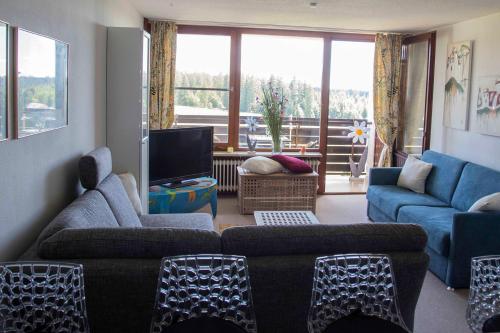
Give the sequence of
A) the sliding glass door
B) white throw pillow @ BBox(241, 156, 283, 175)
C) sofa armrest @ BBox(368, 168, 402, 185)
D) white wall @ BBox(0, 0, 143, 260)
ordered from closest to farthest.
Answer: white wall @ BBox(0, 0, 143, 260)
sofa armrest @ BBox(368, 168, 402, 185)
white throw pillow @ BBox(241, 156, 283, 175)
the sliding glass door

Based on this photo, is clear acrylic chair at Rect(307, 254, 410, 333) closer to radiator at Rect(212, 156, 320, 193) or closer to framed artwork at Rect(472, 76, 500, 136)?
framed artwork at Rect(472, 76, 500, 136)

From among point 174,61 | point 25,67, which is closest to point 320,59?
point 174,61

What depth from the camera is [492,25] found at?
5.14 metres

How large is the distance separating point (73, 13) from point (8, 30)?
1.20m

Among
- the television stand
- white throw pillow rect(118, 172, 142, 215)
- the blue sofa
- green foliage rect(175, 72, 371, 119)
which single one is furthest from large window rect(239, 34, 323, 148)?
white throw pillow rect(118, 172, 142, 215)

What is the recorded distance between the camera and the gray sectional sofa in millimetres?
2164

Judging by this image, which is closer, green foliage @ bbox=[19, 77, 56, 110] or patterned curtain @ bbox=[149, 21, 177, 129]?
green foliage @ bbox=[19, 77, 56, 110]

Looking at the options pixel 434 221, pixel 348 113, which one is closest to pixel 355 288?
pixel 434 221

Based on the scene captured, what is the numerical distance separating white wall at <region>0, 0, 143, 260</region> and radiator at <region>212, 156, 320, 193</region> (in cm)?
272

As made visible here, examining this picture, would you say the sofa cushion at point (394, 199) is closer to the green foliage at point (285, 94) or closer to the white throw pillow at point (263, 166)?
the white throw pillow at point (263, 166)

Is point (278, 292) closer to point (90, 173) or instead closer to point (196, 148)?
point (90, 173)

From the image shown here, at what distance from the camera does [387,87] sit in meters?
6.96

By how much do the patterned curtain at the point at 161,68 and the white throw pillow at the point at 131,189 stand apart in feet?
8.51

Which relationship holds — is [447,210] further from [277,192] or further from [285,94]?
[285,94]
